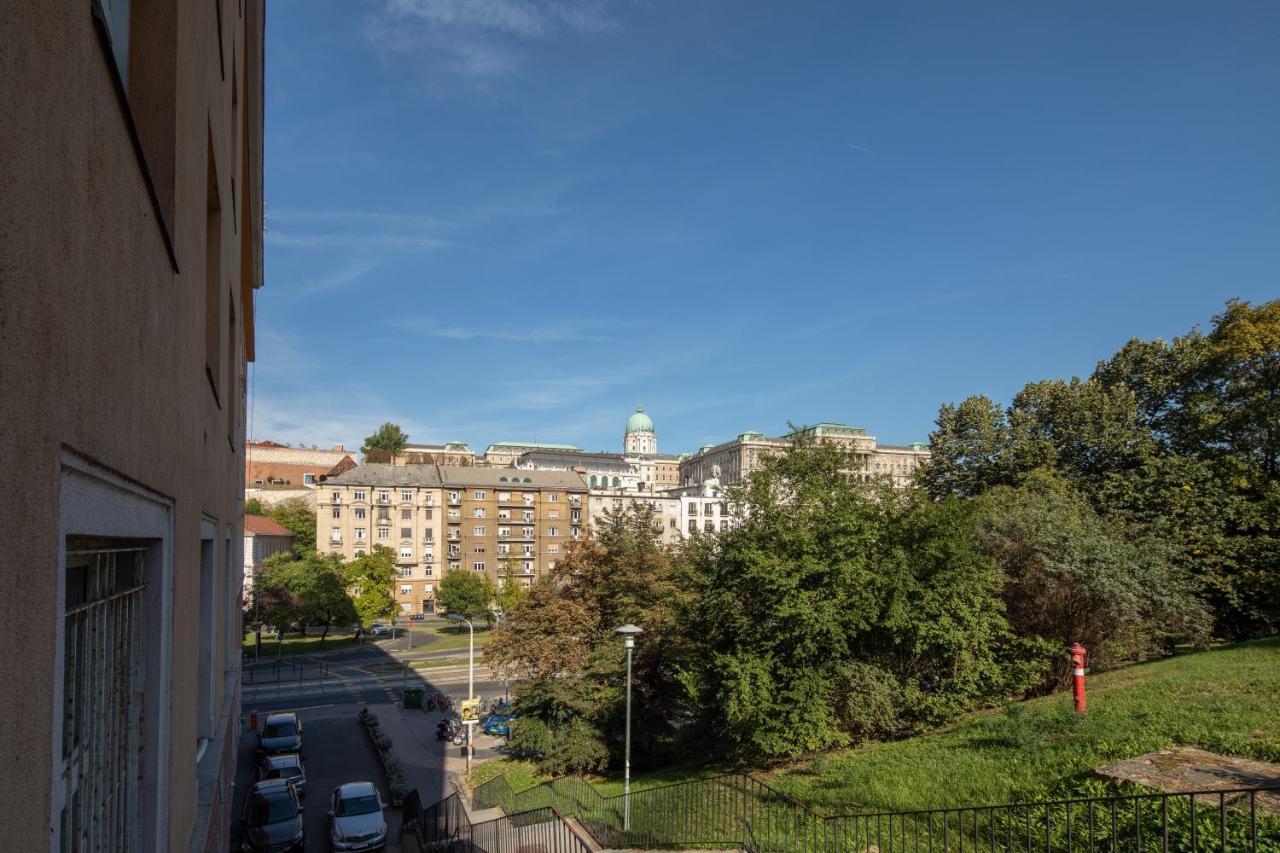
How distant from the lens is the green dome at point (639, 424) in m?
183

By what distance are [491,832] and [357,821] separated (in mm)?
6309

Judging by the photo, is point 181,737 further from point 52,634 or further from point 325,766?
point 325,766

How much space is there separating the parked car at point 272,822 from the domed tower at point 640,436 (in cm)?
16238

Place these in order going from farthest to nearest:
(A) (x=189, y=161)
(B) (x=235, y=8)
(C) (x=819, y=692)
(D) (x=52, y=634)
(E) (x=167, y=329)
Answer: (C) (x=819, y=692)
(B) (x=235, y=8)
(A) (x=189, y=161)
(E) (x=167, y=329)
(D) (x=52, y=634)

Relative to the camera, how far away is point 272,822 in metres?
17.8

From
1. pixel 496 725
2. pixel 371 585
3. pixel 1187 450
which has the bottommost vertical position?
pixel 496 725

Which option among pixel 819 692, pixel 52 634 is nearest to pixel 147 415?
pixel 52 634

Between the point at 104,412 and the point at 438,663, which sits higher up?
the point at 104,412

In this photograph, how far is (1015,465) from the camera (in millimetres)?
34094

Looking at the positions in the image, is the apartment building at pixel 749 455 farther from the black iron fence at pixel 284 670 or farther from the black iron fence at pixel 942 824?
the black iron fence at pixel 942 824

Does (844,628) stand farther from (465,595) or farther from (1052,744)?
(465,595)

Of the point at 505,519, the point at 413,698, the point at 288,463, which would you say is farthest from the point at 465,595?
the point at 288,463

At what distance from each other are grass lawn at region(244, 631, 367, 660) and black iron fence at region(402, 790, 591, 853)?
36.6 meters

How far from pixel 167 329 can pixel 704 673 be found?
55.3ft
